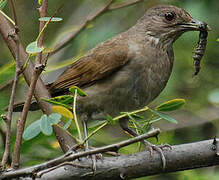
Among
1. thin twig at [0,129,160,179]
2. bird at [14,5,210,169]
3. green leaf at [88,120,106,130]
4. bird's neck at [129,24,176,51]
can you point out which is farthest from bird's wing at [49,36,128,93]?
thin twig at [0,129,160,179]

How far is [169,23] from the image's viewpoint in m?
4.77

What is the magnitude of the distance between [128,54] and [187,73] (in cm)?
228

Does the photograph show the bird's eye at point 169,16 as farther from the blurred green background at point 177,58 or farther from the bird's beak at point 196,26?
the blurred green background at point 177,58

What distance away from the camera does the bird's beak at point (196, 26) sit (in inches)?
176

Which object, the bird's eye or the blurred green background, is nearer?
the bird's eye

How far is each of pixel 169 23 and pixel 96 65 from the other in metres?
0.92

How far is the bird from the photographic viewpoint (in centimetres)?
431

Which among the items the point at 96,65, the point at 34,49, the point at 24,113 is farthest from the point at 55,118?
the point at 96,65

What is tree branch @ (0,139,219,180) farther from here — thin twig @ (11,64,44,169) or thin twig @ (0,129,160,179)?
thin twig @ (0,129,160,179)

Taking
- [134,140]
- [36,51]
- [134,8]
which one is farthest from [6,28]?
[134,8]

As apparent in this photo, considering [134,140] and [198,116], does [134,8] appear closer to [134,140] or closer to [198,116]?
[198,116]

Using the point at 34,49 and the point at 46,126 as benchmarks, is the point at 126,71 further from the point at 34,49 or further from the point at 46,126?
the point at 46,126

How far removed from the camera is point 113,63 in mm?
4402

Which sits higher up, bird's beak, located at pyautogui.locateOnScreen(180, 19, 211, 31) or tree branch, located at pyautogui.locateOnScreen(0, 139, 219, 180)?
bird's beak, located at pyautogui.locateOnScreen(180, 19, 211, 31)
